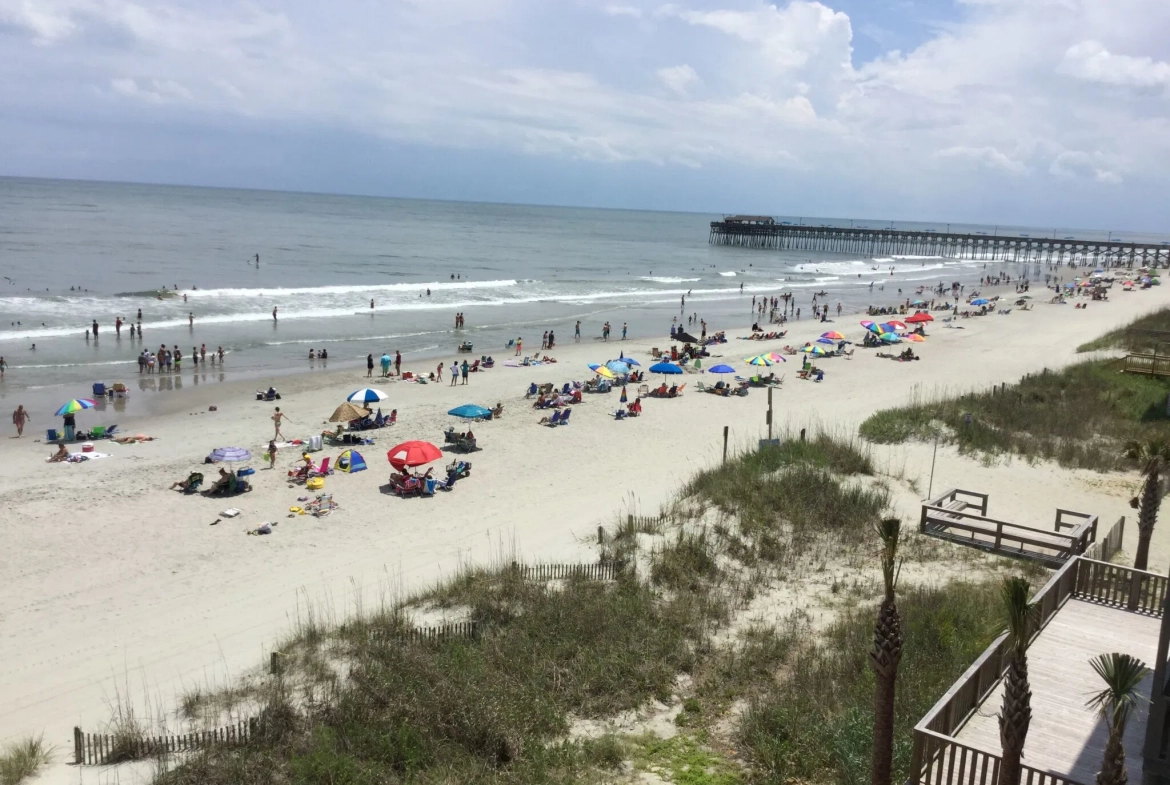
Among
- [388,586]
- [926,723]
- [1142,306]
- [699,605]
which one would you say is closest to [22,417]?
[388,586]

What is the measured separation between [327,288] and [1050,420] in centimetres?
4306

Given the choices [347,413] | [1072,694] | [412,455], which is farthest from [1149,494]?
[347,413]

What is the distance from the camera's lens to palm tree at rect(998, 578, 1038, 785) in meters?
4.79

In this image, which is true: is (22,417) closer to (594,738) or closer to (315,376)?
(315,376)

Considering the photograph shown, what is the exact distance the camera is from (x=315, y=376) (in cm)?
2855

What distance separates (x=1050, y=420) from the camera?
19.6 meters

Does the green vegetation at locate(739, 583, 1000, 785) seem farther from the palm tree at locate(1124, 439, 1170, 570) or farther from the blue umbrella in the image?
the blue umbrella

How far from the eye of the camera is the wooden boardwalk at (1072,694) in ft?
20.9

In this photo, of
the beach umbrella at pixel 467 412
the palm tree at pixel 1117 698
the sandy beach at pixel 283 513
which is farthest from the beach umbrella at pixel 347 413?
the palm tree at pixel 1117 698

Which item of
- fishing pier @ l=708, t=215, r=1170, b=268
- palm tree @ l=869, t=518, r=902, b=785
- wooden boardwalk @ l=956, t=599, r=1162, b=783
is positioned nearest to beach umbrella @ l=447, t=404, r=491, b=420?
wooden boardwalk @ l=956, t=599, r=1162, b=783

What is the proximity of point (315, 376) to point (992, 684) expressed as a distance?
82.0 ft

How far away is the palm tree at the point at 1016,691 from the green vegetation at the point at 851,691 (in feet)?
5.76

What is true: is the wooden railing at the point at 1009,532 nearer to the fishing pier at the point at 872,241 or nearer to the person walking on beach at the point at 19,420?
the person walking on beach at the point at 19,420

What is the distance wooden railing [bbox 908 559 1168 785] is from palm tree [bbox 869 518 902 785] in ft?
1.34
